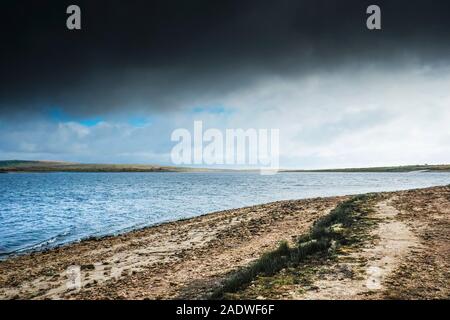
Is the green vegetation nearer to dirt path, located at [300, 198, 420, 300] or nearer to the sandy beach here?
the sandy beach

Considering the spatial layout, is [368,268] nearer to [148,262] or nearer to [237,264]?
[237,264]

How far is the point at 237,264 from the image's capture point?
1342 centimetres

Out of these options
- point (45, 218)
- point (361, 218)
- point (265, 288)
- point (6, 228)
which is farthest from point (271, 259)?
point (45, 218)

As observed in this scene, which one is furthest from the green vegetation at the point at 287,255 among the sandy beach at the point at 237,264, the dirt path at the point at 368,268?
the dirt path at the point at 368,268

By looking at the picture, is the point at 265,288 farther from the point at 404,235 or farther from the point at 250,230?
the point at 250,230

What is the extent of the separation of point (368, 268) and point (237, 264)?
18.6 feet

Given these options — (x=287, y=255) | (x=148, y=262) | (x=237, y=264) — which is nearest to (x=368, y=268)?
(x=287, y=255)

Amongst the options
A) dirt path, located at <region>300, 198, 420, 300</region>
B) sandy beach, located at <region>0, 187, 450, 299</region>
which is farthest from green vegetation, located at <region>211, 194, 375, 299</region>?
dirt path, located at <region>300, 198, 420, 300</region>

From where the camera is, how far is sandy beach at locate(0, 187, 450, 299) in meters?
8.14

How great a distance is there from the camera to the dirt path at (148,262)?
11.4 metres

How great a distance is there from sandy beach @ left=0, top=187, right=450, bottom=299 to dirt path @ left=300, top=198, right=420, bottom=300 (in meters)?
0.02

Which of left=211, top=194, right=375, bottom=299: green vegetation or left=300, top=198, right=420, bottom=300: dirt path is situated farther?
left=211, top=194, right=375, bottom=299: green vegetation

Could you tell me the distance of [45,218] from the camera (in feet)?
122
